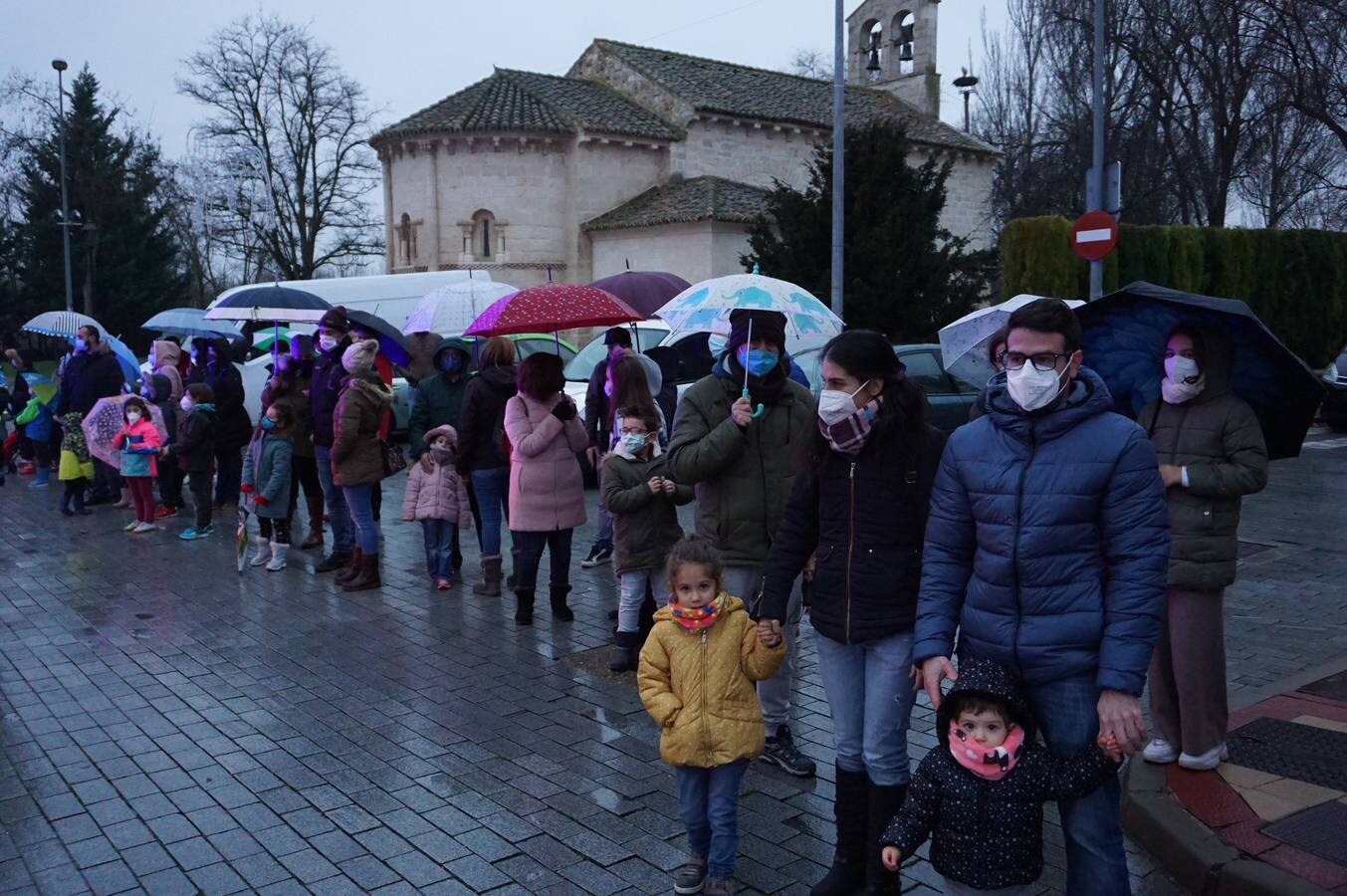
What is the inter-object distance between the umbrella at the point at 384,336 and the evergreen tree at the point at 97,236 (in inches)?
1259

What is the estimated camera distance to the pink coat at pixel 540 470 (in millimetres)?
7746

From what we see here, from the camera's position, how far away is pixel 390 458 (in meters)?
9.37

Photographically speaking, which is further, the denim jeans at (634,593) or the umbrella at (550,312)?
the umbrella at (550,312)

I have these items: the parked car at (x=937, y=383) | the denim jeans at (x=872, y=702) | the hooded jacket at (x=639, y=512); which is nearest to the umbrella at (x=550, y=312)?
the hooded jacket at (x=639, y=512)

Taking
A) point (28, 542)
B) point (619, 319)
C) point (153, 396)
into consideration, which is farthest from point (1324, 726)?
point (153, 396)

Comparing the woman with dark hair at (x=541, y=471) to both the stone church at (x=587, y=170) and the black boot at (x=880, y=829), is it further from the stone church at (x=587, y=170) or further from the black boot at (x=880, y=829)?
the stone church at (x=587, y=170)

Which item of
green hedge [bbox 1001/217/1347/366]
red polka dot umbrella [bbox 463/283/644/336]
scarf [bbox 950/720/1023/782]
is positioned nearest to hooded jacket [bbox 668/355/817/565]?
scarf [bbox 950/720/1023/782]

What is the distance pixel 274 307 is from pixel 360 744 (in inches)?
290

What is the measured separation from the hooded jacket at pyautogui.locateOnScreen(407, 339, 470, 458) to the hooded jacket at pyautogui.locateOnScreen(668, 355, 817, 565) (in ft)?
14.8

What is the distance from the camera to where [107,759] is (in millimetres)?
5645

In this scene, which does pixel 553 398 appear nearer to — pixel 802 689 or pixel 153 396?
pixel 802 689

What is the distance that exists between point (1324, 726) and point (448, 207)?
105ft

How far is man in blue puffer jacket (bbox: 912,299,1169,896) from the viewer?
3.25 meters

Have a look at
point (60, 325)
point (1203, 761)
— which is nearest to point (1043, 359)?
point (1203, 761)
